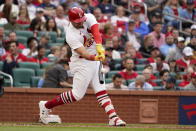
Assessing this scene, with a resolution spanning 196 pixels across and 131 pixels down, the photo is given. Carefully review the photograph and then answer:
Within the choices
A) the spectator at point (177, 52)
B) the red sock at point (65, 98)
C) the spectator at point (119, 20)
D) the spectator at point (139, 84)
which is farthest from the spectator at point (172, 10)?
the red sock at point (65, 98)

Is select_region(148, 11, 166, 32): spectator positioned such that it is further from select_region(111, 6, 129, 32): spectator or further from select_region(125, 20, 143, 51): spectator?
select_region(125, 20, 143, 51): spectator

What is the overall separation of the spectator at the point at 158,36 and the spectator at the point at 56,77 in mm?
4848

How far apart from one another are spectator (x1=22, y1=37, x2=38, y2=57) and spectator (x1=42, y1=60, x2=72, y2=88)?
2140 millimetres

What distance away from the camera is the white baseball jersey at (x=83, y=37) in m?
8.89

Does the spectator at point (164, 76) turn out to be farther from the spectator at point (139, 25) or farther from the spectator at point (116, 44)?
the spectator at point (139, 25)

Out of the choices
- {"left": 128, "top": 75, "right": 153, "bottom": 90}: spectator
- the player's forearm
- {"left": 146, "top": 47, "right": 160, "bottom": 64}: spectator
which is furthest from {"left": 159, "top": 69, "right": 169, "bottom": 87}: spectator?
the player's forearm

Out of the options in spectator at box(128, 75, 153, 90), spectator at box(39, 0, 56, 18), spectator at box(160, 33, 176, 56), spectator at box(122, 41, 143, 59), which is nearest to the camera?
spectator at box(128, 75, 153, 90)

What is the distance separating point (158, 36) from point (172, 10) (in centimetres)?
283

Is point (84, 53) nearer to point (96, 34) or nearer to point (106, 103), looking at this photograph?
point (96, 34)

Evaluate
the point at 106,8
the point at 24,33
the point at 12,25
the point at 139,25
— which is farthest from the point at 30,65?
the point at 106,8

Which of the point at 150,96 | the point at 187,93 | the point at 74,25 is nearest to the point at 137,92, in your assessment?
the point at 150,96

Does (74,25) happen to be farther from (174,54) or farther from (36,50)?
(174,54)

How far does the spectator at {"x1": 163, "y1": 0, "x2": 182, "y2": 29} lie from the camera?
17802 millimetres

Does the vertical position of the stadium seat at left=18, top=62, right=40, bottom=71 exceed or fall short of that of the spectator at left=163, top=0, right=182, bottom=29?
it falls short
